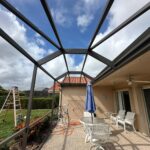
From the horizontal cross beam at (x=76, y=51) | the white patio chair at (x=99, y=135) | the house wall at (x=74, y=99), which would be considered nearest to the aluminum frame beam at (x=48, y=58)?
the horizontal cross beam at (x=76, y=51)

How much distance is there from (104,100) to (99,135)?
22.9ft

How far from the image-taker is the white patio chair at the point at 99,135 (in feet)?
13.3

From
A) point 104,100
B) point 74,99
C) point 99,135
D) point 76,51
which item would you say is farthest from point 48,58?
point 104,100

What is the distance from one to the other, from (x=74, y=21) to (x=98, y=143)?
349 centimetres

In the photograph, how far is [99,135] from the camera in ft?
13.7

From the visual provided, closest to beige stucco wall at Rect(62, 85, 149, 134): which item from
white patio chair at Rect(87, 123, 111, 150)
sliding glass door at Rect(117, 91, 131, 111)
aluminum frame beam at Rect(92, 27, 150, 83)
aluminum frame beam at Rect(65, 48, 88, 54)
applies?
sliding glass door at Rect(117, 91, 131, 111)

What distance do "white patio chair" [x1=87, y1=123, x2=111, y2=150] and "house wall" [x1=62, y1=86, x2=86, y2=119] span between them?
6198mm

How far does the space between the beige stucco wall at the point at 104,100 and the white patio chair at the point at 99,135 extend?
6.43m

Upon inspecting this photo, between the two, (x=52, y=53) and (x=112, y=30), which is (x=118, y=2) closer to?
(x=112, y=30)

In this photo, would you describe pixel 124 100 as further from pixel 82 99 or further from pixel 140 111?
pixel 82 99

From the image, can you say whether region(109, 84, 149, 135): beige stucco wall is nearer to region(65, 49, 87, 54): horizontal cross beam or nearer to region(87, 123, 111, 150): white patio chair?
region(87, 123, 111, 150): white patio chair

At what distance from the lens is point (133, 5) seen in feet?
7.75

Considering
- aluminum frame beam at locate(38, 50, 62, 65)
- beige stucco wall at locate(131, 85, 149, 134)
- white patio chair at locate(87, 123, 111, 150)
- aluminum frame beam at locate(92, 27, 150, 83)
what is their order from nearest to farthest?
1. aluminum frame beam at locate(92, 27, 150, 83)
2. white patio chair at locate(87, 123, 111, 150)
3. aluminum frame beam at locate(38, 50, 62, 65)
4. beige stucco wall at locate(131, 85, 149, 134)

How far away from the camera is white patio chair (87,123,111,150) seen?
404cm
